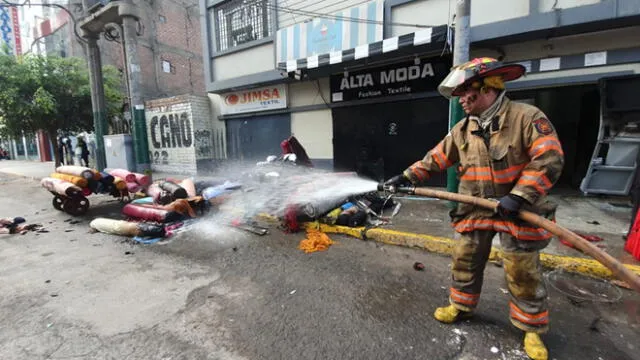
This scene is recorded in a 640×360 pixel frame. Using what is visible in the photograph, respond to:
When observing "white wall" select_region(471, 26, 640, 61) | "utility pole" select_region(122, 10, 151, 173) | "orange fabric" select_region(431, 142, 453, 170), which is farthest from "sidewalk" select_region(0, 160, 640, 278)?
"utility pole" select_region(122, 10, 151, 173)

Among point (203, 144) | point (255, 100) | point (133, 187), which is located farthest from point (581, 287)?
point (203, 144)

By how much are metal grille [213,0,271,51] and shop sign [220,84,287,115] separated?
163 centimetres

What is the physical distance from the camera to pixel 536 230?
6.59 feet

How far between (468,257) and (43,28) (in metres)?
31.6

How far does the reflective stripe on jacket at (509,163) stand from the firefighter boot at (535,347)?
73 cm

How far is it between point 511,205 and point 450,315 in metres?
1.12

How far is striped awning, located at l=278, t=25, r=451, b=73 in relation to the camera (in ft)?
19.3

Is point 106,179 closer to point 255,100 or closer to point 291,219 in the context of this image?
point 291,219

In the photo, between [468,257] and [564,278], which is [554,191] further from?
[468,257]

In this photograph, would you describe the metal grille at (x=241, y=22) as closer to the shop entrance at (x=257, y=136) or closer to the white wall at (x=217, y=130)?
the white wall at (x=217, y=130)

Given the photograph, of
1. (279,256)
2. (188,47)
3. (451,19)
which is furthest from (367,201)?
(188,47)

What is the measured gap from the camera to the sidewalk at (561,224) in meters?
3.64

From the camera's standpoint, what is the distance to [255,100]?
1020cm

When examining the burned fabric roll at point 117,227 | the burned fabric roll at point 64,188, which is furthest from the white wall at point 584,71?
the burned fabric roll at point 64,188
